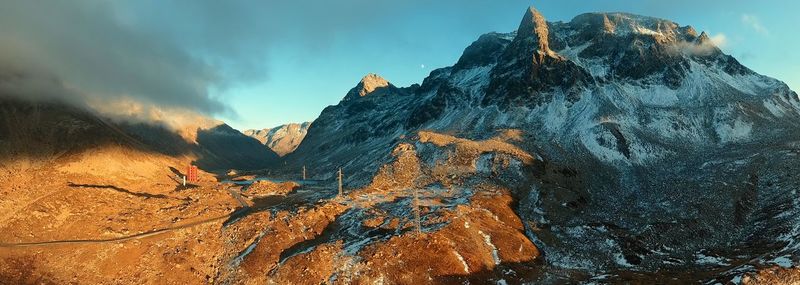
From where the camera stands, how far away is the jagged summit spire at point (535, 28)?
172 metres

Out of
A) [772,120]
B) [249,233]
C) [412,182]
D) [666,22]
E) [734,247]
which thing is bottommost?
[734,247]

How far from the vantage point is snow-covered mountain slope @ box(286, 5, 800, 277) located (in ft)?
235

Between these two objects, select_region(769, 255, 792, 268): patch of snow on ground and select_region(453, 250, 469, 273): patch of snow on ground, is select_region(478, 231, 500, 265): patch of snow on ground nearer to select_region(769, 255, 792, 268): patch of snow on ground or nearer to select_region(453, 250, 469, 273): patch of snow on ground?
select_region(453, 250, 469, 273): patch of snow on ground

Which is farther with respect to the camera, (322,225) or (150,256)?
(322,225)

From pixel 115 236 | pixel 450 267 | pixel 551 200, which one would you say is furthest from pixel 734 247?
pixel 115 236

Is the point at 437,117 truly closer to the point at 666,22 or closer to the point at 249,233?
the point at 666,22

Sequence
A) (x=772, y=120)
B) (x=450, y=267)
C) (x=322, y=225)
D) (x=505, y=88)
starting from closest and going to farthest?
(x=450, y=267)
(x=322, y=225)
(x=772, y=120)
(x=505, y=88)

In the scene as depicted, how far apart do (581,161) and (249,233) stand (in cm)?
7535

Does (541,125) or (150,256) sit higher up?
(541,125)

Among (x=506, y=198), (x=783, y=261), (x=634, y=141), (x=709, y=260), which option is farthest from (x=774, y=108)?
(x=783, y=261)

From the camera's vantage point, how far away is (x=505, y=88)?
165 meters

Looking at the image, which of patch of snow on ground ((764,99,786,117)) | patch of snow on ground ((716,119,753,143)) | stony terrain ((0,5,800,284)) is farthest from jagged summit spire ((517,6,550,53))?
patch of snow on ground ((764,99,786,117))

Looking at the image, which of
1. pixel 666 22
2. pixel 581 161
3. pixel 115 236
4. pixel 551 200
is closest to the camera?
pixel 115 236

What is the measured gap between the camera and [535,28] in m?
182
